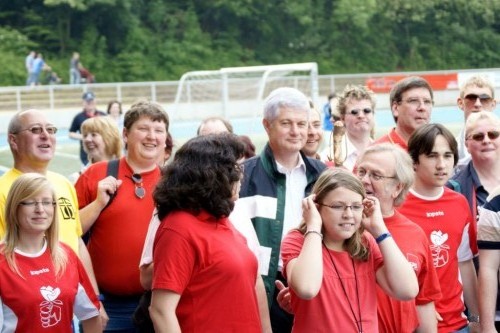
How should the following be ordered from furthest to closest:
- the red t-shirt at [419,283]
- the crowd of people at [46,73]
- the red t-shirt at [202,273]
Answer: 1. the crowd of people at [46,73]
2. the red t-shirt at [419,283]
3. the red t-shirt at [202,273]

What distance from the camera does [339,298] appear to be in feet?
14.1

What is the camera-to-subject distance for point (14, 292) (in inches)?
187

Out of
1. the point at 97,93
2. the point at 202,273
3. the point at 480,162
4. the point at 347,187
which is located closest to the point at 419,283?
the point at 347,187

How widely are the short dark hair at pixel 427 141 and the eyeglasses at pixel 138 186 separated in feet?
5.12

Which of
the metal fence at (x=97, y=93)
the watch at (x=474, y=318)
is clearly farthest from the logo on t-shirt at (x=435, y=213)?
the metal fence at (x=97, y=93)

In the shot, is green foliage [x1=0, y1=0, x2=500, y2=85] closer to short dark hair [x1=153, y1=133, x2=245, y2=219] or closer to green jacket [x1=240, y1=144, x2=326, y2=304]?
green jacket [x1=240, y1=144, x2=326, y2=304]

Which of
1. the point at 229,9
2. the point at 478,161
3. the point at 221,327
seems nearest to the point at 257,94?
the point at 478,161

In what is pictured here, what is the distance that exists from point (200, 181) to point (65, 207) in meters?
1.56

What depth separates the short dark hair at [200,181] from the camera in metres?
4.17

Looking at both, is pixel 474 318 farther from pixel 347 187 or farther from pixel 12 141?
pixel 12 141

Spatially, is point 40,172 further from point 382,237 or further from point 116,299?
point 382,237

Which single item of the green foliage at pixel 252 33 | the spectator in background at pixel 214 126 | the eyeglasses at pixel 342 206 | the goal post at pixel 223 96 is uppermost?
the green foliage at pixel 252 33

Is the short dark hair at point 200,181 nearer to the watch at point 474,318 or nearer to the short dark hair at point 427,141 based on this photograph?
the short dark hair at point 427,141

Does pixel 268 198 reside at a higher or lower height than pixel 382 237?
higher
